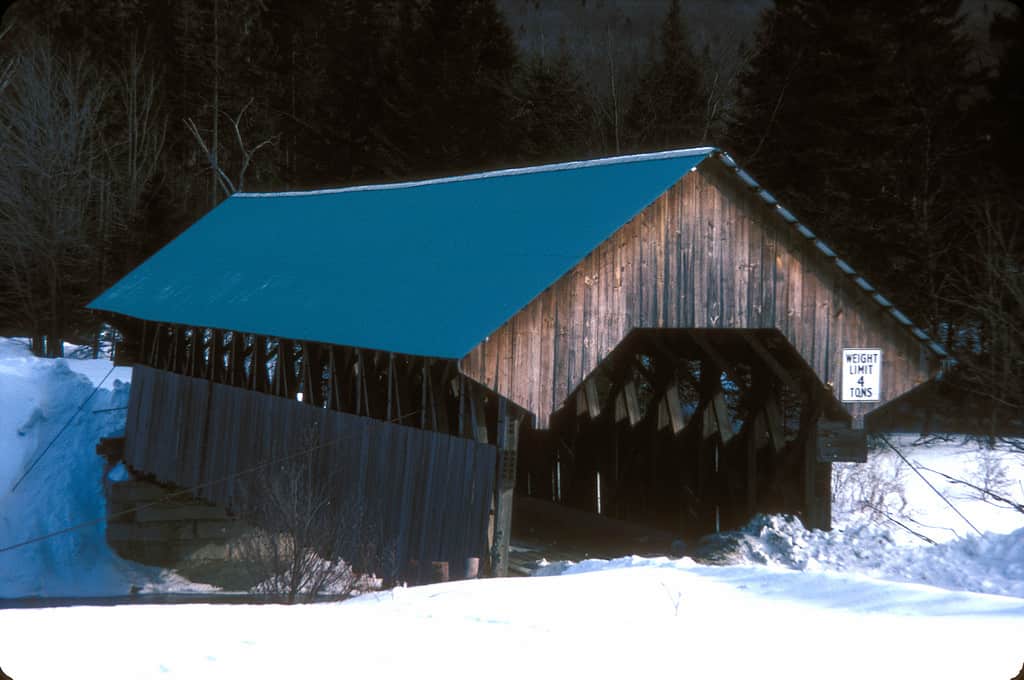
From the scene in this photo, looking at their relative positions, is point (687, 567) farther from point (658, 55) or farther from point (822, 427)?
point (658, 55)

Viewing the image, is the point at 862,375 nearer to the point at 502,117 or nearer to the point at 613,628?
the point at 613,628

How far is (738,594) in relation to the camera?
32.7 ft

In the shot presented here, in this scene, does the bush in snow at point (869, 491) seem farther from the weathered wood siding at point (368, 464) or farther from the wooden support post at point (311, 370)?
the wooden support post at point (311, 370)

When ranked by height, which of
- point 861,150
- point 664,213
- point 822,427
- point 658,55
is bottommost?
point 822,427

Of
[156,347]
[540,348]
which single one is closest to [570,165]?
[540,348]

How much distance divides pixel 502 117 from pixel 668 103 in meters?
7.04

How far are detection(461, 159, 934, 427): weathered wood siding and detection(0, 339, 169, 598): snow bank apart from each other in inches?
422

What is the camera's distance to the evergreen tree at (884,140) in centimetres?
2939

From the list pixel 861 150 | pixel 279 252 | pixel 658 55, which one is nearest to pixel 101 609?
pixel 279 252

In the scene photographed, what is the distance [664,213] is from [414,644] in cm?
878

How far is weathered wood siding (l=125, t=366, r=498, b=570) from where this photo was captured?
14.1m

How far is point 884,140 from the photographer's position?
30438mm

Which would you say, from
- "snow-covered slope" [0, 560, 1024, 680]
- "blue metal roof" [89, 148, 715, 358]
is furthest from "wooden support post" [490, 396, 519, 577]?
"snow-covered slope" [0, 560, 1024, 680]

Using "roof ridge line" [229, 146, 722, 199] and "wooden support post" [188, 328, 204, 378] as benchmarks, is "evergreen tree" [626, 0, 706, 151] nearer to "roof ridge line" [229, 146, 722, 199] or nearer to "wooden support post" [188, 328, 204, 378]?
"roof ridge line" [229, 146, 722, 199]
